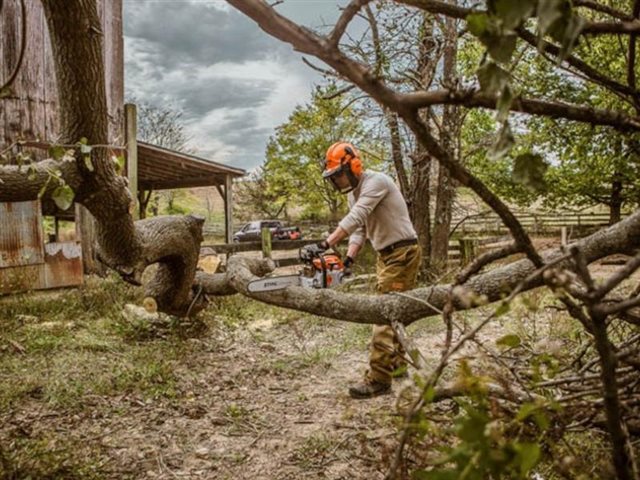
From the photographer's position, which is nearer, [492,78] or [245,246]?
[492,78]

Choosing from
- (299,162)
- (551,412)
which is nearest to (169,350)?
(551,412)

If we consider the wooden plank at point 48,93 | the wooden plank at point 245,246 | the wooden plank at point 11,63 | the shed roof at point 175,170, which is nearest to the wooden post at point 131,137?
the wooden plank at point 48,93

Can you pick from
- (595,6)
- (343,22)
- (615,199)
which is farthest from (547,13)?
(615,199)

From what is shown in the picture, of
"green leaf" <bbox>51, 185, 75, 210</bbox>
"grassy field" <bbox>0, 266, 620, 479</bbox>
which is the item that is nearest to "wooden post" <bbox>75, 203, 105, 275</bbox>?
"grassy field" <bbox>0, 266, 620, 479</bbox>

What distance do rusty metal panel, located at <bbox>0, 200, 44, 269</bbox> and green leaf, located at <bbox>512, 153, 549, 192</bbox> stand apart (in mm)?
6312

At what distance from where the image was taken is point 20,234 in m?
5.76

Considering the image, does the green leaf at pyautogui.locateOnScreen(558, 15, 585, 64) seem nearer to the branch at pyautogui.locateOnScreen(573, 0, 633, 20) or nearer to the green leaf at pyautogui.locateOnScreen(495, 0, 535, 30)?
the green leaf at pyautogui.locateOnScreen(495, 0, 535, 30)

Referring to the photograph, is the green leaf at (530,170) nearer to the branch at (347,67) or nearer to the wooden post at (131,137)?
the branch at (347,67)

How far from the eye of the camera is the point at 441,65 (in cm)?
858

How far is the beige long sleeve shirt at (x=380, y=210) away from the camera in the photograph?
13.2 ft

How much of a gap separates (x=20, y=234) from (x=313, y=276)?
4.19m

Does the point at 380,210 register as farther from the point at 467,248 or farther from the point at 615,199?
the point at 615,199

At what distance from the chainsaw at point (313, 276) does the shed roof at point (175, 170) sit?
6847mm

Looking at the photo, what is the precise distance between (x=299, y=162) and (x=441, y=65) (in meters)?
14.6
